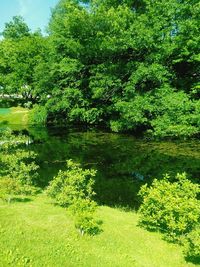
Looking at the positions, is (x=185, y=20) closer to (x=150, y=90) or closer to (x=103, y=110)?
(x=150, y=90)

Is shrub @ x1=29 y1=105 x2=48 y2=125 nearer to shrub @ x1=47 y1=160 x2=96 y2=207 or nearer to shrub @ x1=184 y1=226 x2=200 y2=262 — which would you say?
shrub @ x1=47 y1=160 x2=96 y2=207

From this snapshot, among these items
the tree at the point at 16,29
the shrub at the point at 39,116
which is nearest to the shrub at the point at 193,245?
the shrub at the point at 39,116

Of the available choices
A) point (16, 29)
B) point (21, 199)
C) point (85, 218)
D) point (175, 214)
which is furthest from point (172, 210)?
point (16, 29)

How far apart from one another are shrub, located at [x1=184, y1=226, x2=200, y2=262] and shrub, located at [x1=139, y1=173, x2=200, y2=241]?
51 centimetres

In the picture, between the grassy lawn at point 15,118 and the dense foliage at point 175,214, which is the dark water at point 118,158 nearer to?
the dense foliage at point 175,214

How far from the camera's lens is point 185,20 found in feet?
154

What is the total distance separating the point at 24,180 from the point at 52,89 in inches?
1675

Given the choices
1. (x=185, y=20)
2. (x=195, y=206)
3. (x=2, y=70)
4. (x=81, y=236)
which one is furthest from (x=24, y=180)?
(x=2, y=70)

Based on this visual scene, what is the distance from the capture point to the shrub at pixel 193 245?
495 inches

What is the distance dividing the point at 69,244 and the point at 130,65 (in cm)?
4062

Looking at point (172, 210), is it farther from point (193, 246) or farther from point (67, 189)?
point (67, 189)

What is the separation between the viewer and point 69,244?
1297 cm

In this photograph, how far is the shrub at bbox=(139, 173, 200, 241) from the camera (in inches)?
551

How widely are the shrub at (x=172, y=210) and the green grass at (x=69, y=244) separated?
63 cm
